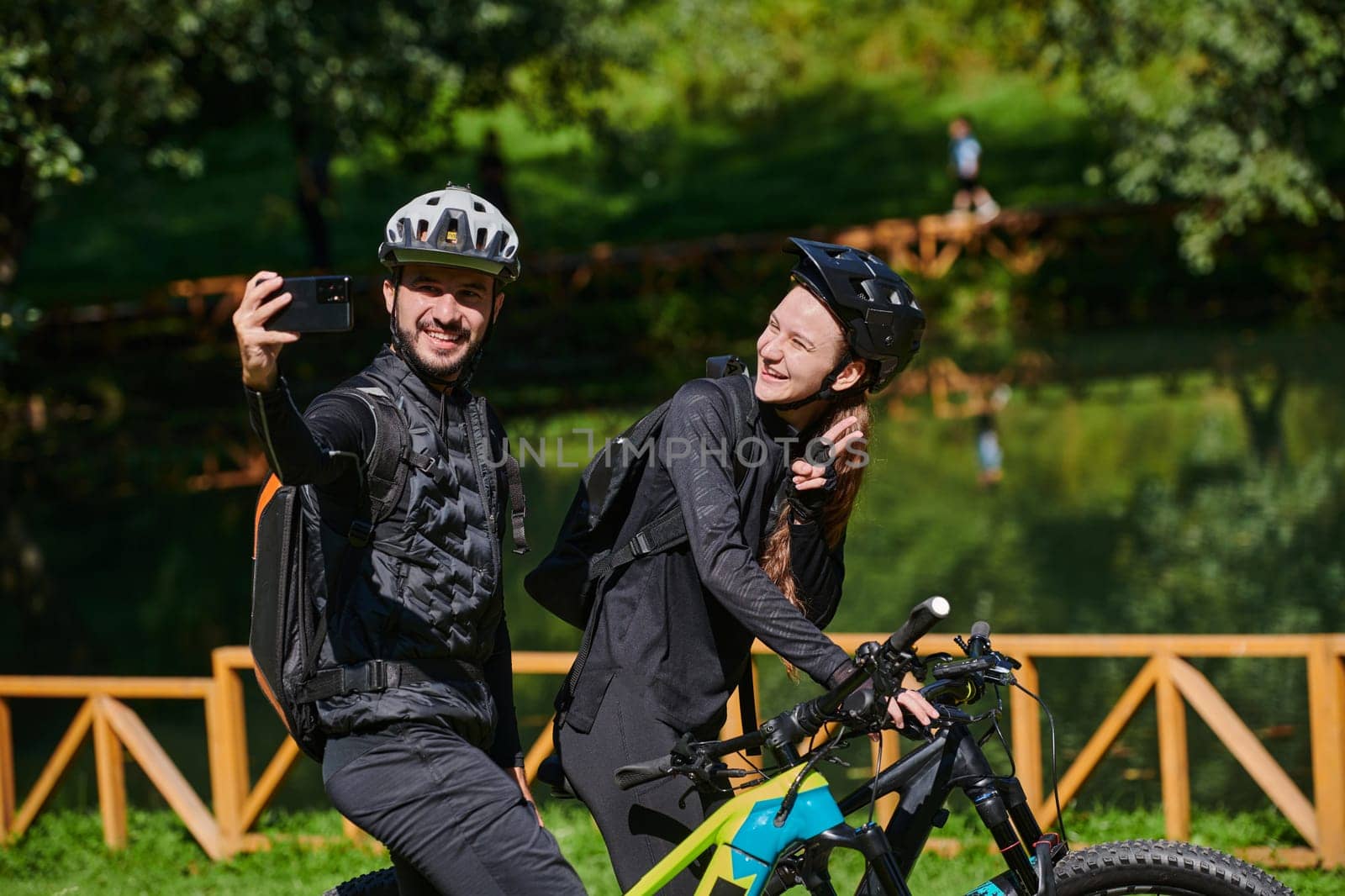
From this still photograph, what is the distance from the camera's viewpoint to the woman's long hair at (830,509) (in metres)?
3.49

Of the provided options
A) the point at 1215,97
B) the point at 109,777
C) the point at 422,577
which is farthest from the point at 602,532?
the point at 1215,97

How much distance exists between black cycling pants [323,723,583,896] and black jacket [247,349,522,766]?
72 mm

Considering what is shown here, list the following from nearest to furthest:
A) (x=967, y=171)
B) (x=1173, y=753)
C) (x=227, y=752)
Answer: (x=1173, y=753) → (x=227, y=752) → (x=967, y=171)

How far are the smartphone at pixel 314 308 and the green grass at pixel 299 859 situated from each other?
3.09 meters

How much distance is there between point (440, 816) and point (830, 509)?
105cm

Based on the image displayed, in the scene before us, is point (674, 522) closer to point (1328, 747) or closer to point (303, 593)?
point (303, 593)

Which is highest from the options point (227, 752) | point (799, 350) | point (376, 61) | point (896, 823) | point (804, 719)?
point (376, 61)

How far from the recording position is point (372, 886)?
3877 millimetres

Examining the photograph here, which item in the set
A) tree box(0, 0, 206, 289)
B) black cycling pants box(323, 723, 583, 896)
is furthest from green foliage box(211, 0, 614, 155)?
black cycling pants box(323, 723, 583, 896)

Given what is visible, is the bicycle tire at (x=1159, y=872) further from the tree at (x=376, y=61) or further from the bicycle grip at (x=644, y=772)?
the tree at (x=376, y=61)

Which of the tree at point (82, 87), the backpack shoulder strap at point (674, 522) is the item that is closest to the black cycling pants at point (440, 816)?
the backpack shoulder strap at point (674, 522)

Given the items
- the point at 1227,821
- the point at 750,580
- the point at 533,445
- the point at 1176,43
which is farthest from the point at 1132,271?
the point at 750,580

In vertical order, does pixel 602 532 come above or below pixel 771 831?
above

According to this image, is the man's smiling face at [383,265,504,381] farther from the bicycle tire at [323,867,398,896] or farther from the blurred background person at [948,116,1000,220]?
the blurred background person at [948,116,1000,220]
